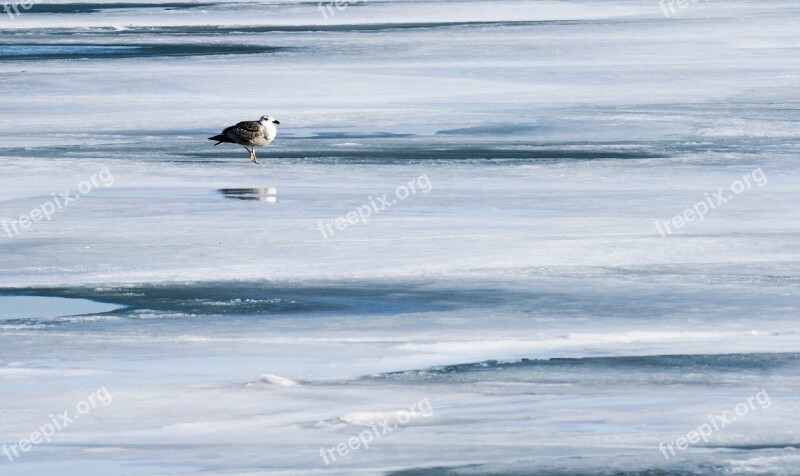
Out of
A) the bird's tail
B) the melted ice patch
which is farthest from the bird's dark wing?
the melted ice patch

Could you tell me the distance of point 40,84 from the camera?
16.9 m

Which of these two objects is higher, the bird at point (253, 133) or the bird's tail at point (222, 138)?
the bird's tail at point (222, 138)

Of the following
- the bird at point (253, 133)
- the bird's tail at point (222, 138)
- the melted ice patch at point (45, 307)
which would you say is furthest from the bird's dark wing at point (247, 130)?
the melted ice patch at point (45, 307)

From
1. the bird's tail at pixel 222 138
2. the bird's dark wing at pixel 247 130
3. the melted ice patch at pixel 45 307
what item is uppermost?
the bird's tail at pixel 222 138

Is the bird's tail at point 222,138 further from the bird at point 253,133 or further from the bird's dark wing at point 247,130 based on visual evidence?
the bird's dark wing at point 247,130

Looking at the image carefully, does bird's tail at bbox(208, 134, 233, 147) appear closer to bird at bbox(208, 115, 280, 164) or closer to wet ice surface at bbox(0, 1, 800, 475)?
bird at bbox(208, 115, 280, 164)

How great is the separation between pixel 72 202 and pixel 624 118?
18.3 feet

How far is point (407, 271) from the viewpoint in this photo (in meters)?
8.12

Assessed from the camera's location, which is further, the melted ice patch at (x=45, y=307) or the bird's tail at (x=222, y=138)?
the bird's tail at (x=222, y=138)

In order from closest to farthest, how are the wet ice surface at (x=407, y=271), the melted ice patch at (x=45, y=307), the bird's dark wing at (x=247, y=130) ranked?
the wet ice surface at (x=407, y=271), the melted ice patch at (x=45, y=307), the bird's dark wing at (x=247, y=130)

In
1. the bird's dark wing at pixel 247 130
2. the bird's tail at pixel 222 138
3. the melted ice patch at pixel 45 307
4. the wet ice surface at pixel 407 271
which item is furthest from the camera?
the bird's tail at pixel 222 138

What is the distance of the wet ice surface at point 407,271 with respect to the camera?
216 inches

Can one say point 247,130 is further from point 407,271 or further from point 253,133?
point 407,271

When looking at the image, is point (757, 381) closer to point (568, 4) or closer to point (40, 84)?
point (40, 84)
